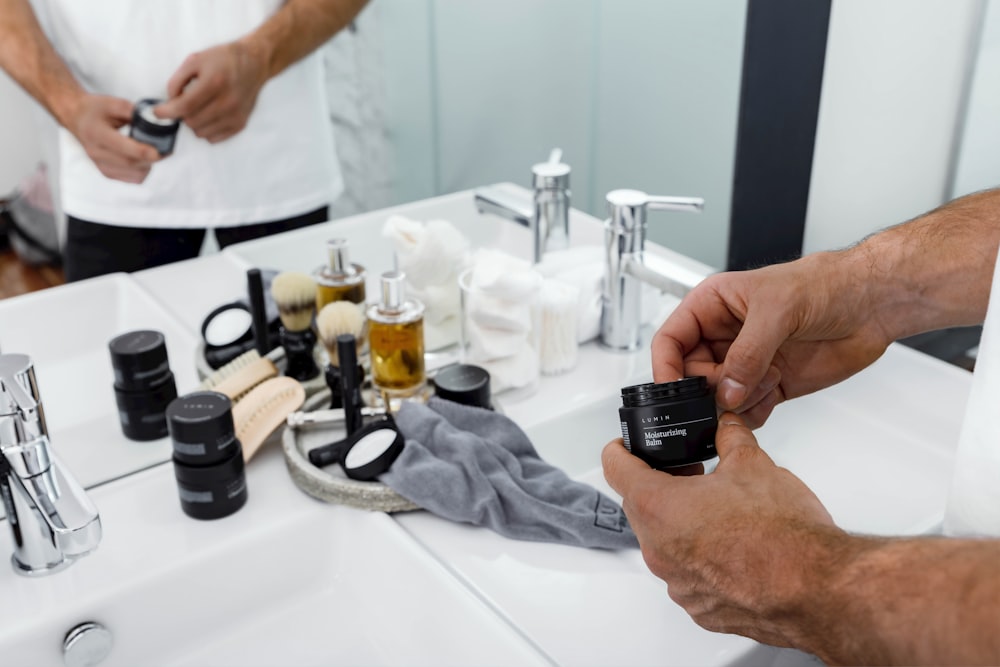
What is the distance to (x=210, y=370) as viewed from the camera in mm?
1093

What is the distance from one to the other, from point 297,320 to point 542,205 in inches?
14.6

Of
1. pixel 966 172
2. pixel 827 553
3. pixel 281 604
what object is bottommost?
pixel 281 604

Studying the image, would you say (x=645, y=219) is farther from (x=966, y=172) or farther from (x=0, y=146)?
(x=0, y=146)

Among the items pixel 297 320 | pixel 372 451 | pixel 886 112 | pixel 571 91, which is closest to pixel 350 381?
pixel 372 451

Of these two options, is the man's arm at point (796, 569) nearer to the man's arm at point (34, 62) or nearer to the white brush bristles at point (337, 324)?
the white brush bristles at point (337, 324)

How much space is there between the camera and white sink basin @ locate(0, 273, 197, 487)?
39.2 inches

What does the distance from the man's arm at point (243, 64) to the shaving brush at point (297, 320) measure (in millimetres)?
195

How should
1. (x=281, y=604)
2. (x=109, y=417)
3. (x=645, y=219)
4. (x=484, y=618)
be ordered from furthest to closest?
(x=645, y=219), (x=109, y=417), (x=281, y=604), (x=484, y=618)

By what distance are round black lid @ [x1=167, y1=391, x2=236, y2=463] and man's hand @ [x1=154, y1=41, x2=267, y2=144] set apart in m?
0.37

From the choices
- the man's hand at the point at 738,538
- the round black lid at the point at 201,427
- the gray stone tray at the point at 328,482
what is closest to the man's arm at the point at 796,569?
the man's hand at the point at 738,538

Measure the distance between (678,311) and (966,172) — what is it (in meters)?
0.50

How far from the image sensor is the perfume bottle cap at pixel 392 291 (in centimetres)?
102

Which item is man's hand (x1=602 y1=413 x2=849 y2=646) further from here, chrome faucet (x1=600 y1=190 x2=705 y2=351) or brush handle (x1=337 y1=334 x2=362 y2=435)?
chrome faucet (x1=600 y1=190 x2=705 y2=351)

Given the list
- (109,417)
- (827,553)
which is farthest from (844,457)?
(109,417)
